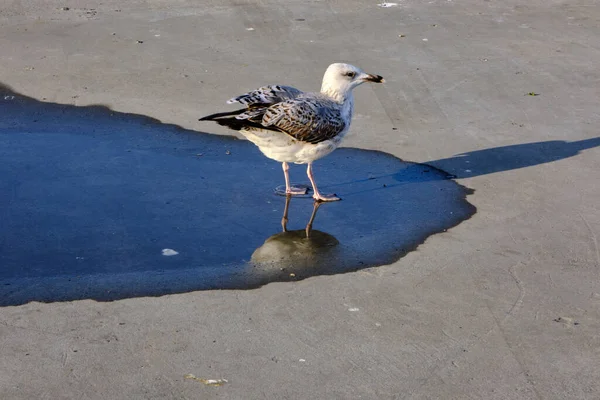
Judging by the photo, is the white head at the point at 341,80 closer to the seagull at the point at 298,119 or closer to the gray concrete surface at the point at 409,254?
the seagull at the point at 298,119

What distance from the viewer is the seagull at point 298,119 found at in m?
8.34

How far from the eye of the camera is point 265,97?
28.0 ft

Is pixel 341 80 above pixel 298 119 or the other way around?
above

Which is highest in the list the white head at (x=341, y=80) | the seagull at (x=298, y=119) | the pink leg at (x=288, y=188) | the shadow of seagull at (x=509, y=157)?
the white head at (x=341, y=80)

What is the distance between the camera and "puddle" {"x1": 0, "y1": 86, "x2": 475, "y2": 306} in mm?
7031

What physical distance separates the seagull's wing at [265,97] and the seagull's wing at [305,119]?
4.0 inches

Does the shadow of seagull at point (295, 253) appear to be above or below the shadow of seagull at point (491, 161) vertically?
above

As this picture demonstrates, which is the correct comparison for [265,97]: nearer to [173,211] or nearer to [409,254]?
[173,211]

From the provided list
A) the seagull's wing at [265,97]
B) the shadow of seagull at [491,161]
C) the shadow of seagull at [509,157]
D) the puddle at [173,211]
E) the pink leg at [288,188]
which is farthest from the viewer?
the shadow of seagull at [509,157]

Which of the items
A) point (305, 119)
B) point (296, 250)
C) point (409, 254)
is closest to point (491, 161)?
point (305, 119)

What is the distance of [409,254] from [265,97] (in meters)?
2.17

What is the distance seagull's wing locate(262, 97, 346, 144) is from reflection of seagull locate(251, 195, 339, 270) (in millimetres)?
893

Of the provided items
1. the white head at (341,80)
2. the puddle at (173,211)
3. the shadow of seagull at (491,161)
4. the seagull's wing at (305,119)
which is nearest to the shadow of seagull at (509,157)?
the shadow of seagull at (491,161)

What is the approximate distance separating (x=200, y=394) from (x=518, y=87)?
7513 mm
